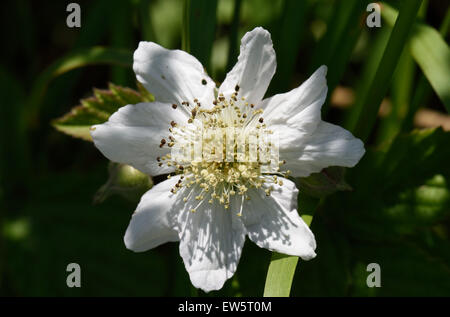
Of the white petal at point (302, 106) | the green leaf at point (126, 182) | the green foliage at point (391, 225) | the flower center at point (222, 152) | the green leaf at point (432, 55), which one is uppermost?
the green leaf at point (432, 55)

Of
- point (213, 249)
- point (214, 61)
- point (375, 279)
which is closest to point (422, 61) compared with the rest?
point (375, 279)

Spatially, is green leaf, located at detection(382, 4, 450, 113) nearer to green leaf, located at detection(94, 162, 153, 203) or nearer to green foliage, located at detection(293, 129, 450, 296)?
green foliage, located at detection(293, 129, 450, 296)

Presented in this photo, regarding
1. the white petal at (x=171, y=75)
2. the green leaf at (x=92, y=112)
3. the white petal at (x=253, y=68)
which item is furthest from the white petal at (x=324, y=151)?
the green leaf at (x=92, y=112)

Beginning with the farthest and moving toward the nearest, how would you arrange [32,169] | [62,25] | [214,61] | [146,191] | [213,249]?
1. [62,25]
2. [214,61]
3. [32,169]
4. [146,191]
5. [213,249]

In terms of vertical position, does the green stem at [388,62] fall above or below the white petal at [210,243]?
above

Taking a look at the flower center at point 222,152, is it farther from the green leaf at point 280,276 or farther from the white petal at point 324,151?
the green leaf at point 280,276

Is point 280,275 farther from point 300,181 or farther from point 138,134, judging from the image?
point 138,134

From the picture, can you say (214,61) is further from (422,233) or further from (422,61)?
(422,233)
